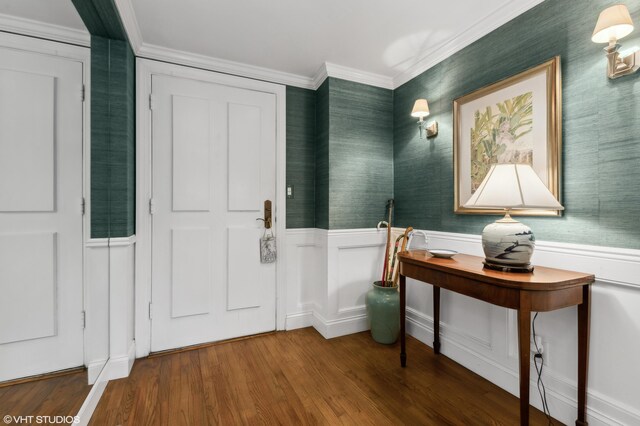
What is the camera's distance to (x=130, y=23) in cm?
192

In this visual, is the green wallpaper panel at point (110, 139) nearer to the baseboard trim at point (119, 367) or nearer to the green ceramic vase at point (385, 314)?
the baseboard trim at point (119, 367)

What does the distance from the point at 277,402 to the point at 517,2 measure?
2.72 meters

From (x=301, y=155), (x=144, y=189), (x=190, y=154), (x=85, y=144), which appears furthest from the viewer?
(x=301, y=155)

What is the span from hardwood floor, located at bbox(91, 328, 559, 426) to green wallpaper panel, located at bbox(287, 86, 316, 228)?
117 centimetres

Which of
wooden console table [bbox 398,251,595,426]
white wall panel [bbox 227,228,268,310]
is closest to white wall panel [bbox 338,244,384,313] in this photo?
white wall panel [bbox 227,228,268,310]

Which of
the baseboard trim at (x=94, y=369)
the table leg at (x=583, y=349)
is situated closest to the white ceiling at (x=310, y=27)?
the table leg at (x=583, y=349)

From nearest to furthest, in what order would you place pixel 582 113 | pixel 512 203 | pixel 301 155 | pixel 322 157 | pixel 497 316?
pixel 512 203 < pixel 582 113 < pixel 497 316 < pixel 322 157 < pixel 301 155

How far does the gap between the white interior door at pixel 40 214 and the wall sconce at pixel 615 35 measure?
2.50m

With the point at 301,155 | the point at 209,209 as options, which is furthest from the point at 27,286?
the point at 301,155

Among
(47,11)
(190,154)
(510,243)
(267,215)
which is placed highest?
(47,11)

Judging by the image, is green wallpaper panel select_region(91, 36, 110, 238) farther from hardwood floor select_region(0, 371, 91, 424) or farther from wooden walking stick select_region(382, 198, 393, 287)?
wooden walking stick select_region(382, 198, 393, 287)

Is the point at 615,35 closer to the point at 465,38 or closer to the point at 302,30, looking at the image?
the point at 465,38

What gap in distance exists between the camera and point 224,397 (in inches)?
69.9

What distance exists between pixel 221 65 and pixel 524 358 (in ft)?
9.23
